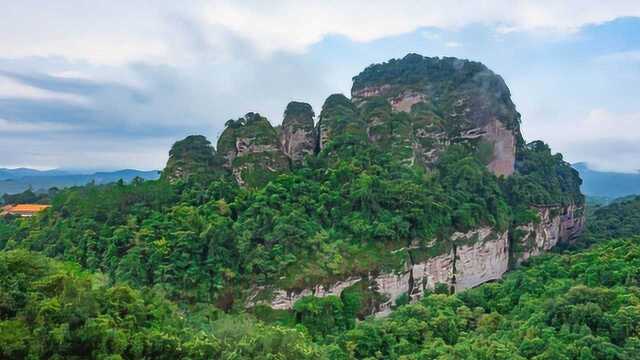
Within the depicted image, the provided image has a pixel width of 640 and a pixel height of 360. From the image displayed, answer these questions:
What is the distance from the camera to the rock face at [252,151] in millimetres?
32656

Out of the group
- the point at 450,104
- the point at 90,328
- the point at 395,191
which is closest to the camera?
the point at 90,328

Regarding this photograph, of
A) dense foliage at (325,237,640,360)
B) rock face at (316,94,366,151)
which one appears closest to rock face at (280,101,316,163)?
rock face at (316,94,366,151)

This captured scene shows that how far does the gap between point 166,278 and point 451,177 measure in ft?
61.4

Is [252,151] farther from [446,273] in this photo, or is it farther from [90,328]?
[90,328]

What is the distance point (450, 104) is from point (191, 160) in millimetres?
19661

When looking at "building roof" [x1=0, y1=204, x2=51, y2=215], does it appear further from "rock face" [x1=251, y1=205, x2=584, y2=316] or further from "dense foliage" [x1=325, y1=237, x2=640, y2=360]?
"dense foliage" [x1=325, y1=237, x2=640, y2=360]

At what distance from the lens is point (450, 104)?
139 ft

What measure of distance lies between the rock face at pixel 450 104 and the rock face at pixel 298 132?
13.1 ft

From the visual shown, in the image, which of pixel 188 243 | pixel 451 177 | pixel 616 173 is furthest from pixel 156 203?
pixel 616 173

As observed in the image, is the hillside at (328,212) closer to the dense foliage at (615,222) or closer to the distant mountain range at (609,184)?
the dense foliage at (615,222)

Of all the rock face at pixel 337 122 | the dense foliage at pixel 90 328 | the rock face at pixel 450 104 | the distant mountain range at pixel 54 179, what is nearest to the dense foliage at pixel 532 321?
the dense foliage at pixel 90 328

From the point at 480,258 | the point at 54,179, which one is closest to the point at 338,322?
the point at 480,258

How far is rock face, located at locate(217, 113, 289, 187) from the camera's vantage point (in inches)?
1286

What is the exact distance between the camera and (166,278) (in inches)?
930
